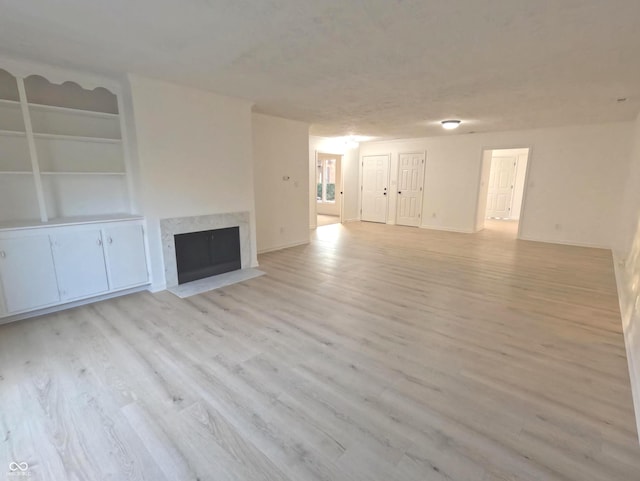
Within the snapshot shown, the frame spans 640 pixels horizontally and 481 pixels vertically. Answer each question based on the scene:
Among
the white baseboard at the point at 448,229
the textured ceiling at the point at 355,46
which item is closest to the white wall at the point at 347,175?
the white baseboard at the point at 448,229

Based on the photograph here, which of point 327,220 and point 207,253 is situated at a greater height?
point 207,253

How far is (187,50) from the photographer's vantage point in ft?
9.07

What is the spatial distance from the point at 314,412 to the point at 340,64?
3040 mm

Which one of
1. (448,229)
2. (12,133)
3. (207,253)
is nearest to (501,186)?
(448,229)

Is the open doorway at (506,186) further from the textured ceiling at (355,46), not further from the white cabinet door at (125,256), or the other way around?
the white cabinet door at (125,256)

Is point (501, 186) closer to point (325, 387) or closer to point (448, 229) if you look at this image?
point (448, 229)

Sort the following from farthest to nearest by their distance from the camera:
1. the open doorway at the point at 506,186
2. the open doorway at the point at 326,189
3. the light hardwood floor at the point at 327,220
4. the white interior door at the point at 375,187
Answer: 1. the open doorway at the point at 326,189
2. the open doorway at the point at 506,186
3. the light hardwood floor at the point at 327,220
4. the white interior door at the point at 375,187

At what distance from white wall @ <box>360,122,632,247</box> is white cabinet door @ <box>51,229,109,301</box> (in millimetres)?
7827

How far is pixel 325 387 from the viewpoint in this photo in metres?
2.19

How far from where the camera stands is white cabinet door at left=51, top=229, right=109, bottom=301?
10.9ft

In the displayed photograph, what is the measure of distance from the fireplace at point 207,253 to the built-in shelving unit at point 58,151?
34.3 inches

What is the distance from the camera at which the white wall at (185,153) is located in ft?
12.0

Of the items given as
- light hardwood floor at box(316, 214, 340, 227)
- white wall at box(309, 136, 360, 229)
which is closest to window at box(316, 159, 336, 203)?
light hardwood floor at box(316, 214, 340, 227)

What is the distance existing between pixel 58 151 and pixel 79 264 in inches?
55.6
